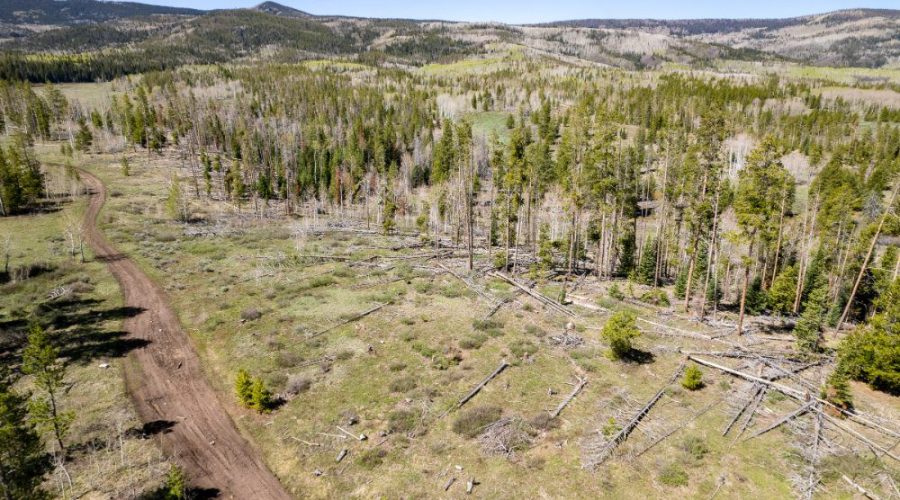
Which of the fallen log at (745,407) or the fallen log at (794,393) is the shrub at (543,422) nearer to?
the fallen log at (745,407)

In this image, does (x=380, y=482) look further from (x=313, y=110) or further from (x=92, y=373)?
(x=313, y=110)

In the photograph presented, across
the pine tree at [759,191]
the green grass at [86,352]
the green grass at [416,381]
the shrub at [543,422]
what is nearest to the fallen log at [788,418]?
the green grass at [416,381]

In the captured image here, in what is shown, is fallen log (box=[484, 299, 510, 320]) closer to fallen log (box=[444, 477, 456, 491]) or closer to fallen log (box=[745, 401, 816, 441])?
fallen log (box=[444, 477, 456, 491])

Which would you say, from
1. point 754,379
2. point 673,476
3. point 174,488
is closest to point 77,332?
point 174,488

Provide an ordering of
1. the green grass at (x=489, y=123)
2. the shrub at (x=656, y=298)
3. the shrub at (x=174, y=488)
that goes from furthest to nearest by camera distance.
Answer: the green grass at (x=489, y=123) → the shrub at (x=656, y=298) → the shrub at (x=174, y=488)

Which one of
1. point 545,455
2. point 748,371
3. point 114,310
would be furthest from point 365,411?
point 114,310

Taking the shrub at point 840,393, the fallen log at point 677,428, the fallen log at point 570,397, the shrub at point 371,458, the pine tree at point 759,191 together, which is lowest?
the shrub at point 371,458

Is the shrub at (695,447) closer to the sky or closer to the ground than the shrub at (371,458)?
closer to the sky
